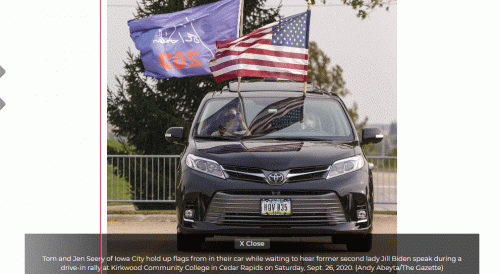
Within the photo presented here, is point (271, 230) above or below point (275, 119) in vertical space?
below

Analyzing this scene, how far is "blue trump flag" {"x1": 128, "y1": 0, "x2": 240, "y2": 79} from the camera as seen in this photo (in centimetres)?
1283

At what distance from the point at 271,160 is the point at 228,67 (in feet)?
10.5

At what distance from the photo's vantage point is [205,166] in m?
7.19

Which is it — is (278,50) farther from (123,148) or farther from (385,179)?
(123,148)

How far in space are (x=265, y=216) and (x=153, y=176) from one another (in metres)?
7.72

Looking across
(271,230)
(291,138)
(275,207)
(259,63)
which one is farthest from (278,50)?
(271,230)

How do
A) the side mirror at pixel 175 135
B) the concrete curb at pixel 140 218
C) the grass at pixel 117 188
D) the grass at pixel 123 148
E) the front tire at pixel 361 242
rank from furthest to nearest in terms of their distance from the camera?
1. the grass at pixel 123 148
2. the grass at pixel 117 188
3. the concrete curb at pixel 140 218
4. the side mirror at pixel 175 135
5. the front tire at pixel 361 242

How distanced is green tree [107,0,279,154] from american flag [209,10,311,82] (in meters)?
10.1

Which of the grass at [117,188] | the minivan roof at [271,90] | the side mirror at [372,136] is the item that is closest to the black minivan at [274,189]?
the side mirror at [372,136]

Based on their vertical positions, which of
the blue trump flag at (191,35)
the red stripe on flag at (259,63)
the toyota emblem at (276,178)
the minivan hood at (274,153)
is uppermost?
the blue trump flag at (191,35)

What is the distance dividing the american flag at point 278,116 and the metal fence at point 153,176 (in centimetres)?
582

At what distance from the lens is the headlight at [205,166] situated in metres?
7.11

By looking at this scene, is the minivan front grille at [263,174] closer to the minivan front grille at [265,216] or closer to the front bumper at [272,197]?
the front bumper at [272,197]
